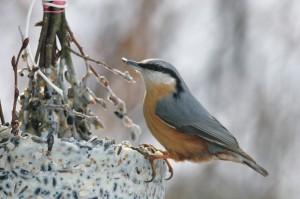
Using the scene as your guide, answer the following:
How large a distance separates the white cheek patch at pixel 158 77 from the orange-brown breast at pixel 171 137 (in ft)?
0.09

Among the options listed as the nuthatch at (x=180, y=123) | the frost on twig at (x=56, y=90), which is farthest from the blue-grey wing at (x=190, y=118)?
the frost on twig at (x=56, y=90)


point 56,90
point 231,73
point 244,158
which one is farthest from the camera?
point 231,73

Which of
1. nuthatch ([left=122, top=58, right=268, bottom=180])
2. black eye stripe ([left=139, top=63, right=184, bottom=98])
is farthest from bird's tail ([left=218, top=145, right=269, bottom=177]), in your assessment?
black eye stripe ([left=139, top=63, right=184, bottom=98])

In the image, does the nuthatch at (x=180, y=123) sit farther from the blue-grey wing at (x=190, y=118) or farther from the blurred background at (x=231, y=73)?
the blurred background at (x=231, y=73)

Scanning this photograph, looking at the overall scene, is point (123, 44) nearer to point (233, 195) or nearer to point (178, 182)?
point (178, 182)

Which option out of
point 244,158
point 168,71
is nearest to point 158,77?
point 168,71

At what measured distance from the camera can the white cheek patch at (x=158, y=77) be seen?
3.35m

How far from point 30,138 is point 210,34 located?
445 cm

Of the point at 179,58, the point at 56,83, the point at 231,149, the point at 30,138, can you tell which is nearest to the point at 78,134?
the point at 56,83

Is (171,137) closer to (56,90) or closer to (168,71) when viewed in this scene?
(168,71)

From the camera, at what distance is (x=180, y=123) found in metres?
3.35

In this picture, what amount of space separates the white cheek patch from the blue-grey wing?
0.08 metres

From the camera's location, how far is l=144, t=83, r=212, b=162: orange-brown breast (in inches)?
130

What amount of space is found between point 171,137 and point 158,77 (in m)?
0.26
